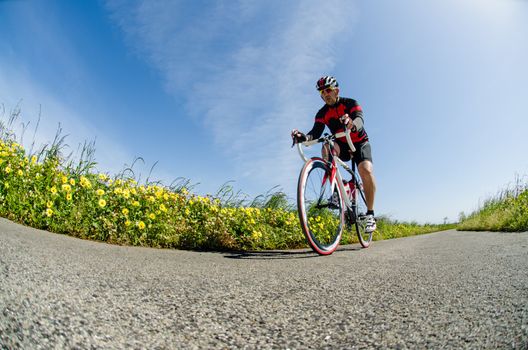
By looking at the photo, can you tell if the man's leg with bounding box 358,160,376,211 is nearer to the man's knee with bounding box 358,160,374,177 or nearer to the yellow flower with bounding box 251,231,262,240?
the man's knee with bounding box 358,160,374,177

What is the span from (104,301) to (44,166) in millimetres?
4074

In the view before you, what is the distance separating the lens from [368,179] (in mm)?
4840

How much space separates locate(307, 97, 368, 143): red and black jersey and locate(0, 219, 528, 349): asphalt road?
273cm

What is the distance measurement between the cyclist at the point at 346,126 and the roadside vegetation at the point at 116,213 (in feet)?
4.42

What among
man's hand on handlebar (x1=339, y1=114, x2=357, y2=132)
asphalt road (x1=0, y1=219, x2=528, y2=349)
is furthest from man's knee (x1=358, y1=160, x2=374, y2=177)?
asphalt road (x1=0, y1=219, x2=528, y2=349)

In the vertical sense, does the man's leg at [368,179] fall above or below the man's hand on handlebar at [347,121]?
below

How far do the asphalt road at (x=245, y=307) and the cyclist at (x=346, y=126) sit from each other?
254 centimetres

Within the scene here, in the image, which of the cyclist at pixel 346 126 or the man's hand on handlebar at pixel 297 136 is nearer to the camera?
the man's hand on handlebar at pixel 297 136

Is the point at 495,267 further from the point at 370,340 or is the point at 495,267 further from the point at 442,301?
the point at 370,340

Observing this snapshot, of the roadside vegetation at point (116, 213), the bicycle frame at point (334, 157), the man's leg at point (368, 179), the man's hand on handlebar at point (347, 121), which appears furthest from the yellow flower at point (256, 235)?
the man's hand on handlebar at point (347, 121)

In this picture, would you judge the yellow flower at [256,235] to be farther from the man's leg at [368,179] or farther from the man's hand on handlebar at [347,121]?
the man's hand on handlebar at [347,121]

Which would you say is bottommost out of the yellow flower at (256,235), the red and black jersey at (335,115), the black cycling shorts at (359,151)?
the yellow flower at (256,235)

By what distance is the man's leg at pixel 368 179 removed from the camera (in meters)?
4.81

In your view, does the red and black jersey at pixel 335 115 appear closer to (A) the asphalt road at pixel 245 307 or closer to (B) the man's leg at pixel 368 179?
(B) the man's leg at pixel 368 179
